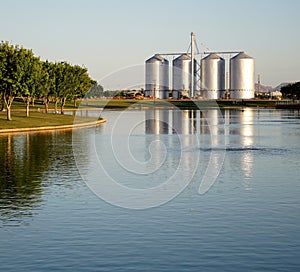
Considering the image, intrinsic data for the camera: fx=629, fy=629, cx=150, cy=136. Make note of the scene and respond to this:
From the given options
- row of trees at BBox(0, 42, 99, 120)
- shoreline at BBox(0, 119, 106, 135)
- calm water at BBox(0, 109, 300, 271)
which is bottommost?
calm water at BBox(0, 109, 300, 271)

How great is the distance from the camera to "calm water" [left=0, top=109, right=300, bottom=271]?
1733 cm

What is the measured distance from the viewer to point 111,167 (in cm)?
3844

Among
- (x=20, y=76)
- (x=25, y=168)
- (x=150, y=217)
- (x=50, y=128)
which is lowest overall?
(x=150, y=217)

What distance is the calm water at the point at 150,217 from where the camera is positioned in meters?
17.3

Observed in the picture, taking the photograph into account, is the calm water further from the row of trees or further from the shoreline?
the row of trees

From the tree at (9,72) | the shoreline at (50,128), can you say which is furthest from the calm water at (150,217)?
the tree at (9,72)

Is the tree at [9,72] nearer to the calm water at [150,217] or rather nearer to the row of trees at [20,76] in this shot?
the row of trees at [20,76]

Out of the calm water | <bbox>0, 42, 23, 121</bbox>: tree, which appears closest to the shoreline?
<bbox>0, 42, 23, 121</bbox>: tree

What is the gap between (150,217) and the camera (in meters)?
23.0

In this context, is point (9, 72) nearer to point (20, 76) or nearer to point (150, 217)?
point (20, 76)

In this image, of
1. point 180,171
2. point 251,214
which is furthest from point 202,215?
point 180,171

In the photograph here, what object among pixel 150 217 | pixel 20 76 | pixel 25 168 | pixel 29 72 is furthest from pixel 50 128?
pixel 150 217

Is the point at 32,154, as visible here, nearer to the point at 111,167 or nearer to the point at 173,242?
the point at 111,167

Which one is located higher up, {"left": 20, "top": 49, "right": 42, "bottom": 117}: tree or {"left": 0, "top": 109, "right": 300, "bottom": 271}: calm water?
{"left": 20, "top": 49, "right": 42, "bottom": 117}: tree
